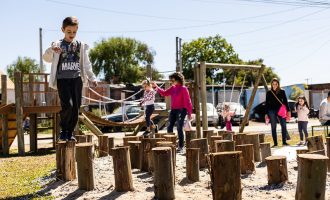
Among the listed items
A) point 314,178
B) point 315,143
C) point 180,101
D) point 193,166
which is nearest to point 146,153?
point 193,166

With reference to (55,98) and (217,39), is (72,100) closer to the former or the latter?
(55,98)

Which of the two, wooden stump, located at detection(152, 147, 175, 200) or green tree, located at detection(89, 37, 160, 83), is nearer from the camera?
wooden stump, located at detection(152, 147, 175, 200)

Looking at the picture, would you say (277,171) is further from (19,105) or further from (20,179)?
(19,105)

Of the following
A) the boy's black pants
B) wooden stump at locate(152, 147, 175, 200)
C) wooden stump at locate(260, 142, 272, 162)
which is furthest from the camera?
wooden stump at locate(260, 142, 272, 162)

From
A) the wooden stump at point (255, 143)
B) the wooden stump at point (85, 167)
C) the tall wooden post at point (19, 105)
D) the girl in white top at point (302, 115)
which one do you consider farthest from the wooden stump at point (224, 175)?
the tall wooden post at point (19, 105)

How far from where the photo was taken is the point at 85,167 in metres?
5.21

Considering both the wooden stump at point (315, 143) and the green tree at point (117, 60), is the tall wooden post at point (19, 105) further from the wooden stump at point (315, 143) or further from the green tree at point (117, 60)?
the green tree at point (117, 60)

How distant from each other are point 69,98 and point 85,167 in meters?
1.13

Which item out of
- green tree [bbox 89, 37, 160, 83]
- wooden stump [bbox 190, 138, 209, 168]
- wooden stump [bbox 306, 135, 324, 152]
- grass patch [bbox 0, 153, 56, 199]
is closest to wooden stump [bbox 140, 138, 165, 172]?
wooden stump [bbox 190, 138, 209, 168]

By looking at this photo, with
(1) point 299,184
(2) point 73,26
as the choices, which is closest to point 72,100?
(2) point 73,26

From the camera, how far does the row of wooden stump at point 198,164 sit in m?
3.67

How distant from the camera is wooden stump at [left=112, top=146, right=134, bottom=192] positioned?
5.04 metres

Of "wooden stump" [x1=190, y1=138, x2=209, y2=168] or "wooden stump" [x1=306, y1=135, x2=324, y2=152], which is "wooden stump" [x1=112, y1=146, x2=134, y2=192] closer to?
"wooden stump" [x1=190, y1=138, x2=209, y2=168]

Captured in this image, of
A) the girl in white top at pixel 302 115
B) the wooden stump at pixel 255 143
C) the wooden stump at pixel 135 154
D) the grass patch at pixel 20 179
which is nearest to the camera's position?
the grass patch at pixel 20 179
